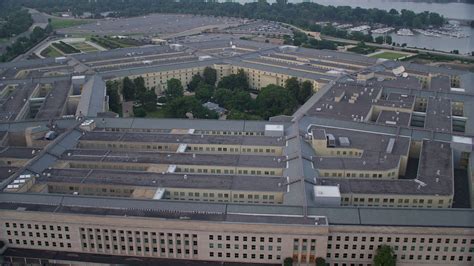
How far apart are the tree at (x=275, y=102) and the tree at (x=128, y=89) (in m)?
18.9

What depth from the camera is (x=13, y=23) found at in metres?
115

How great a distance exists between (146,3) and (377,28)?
80.6 meters

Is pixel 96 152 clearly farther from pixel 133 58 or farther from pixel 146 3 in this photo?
pixel 146 3

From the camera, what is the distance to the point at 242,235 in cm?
3030

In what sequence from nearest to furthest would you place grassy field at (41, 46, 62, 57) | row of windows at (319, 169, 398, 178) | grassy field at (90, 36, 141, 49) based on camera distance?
row of windows at (319, 169, 398, 178), grassy field at (41, 46, 62, 57), grassy field at (90, 36, 141, 49)

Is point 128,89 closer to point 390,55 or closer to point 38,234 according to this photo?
point 38,234

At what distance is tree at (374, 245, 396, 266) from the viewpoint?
95.9ft

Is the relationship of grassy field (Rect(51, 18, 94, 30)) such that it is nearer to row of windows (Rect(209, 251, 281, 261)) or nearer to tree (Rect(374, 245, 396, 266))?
row of windows (Rect(209, 251, 281, 261))

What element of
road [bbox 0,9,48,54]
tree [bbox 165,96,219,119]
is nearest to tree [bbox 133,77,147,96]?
tree [bbox 165,96,219,119]

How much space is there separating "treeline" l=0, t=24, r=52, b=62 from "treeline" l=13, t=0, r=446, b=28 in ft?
134

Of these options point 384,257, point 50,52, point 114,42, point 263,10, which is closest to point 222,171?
point 384,257

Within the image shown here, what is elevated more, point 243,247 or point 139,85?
point 139,85

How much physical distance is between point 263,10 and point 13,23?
2852 inches

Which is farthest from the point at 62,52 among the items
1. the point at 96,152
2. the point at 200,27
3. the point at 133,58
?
the point at 96,152
